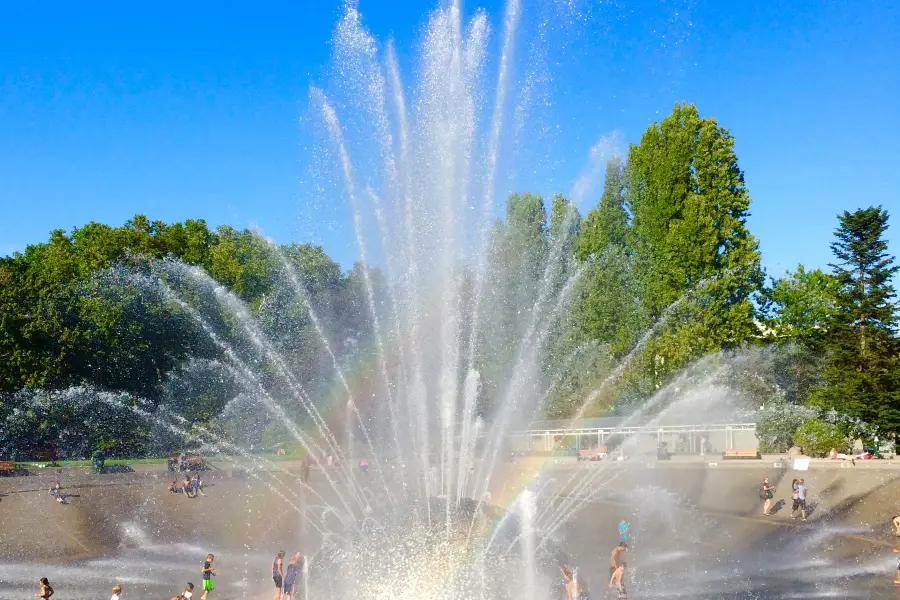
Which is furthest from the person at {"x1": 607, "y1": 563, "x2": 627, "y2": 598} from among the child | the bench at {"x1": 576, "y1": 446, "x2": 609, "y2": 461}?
the bench at {"x1": 576, "y1": 446, "x2": 609, "y2": 461}

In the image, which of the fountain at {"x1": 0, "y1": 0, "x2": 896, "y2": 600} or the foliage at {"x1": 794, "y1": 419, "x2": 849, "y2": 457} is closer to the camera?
the fountain at {"x1": 0, "y1": 0, "x2": 896, "y2": 600}

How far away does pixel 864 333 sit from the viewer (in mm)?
50031

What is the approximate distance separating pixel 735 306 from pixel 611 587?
3165cm

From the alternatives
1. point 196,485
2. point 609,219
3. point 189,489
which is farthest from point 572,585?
point 609,219

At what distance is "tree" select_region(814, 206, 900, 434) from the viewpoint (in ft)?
153

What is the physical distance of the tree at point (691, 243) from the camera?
5003 centimetres

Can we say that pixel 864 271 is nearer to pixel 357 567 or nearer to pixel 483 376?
pixel 483 376

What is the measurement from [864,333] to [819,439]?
1070 centimetres

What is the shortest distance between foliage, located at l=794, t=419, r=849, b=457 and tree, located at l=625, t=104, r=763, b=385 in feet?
24.9

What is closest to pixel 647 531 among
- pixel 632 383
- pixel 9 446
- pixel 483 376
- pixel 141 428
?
pixel 632 383

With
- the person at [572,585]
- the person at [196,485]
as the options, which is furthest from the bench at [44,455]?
the person at [572,585]

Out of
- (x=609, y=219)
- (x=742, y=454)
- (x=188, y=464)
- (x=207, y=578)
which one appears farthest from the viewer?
(x=609, y=219)

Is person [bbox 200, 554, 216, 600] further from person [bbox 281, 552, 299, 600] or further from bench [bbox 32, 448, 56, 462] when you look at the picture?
bench [bbox 32, 448, 56, 462]

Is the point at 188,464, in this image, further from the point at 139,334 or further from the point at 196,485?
the point at 139,334
